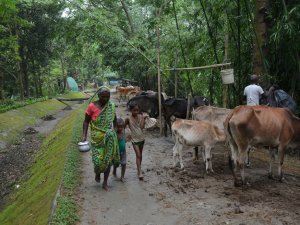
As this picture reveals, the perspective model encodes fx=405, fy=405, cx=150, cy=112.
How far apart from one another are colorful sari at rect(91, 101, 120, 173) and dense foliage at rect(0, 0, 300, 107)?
14.1ft

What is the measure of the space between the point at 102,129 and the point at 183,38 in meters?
9.07

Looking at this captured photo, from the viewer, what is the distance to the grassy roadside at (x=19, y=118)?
17.4 metres

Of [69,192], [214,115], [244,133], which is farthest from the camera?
[214,115]

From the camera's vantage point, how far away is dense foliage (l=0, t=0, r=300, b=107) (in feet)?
34.9

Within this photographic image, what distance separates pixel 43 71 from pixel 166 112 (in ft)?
87.3

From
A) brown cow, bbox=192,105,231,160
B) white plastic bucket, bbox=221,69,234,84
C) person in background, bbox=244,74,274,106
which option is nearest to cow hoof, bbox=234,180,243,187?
brown cow, bbox=192,105,231,160

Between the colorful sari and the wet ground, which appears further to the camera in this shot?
the wet ground

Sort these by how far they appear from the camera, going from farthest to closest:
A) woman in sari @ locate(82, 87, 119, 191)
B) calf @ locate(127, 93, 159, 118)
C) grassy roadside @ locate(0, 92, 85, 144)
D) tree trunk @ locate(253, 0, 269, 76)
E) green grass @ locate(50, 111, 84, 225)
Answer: grassy roadside @ locate(0, 92, 85, 144) → calf @ locate(127, 93, 159, 118) → tree trunk @ locate(253, 0, 269, 76) → woman in sari @ locate(82, 87, 119, 191) → green grass @ locate(50, 111, 84, 225)

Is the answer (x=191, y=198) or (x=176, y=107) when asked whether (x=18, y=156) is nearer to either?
(x=176, y=107)

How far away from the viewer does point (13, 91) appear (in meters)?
35.0

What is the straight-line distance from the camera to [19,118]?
67.4 feet

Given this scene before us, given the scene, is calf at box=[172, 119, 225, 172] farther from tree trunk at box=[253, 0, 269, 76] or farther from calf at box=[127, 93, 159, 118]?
calf at box=[127, 93, 159, 118]

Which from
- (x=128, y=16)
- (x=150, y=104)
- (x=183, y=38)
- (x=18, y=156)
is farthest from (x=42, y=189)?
(x=128, y=16)

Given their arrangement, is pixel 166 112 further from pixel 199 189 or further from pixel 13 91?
pixel 13 91
